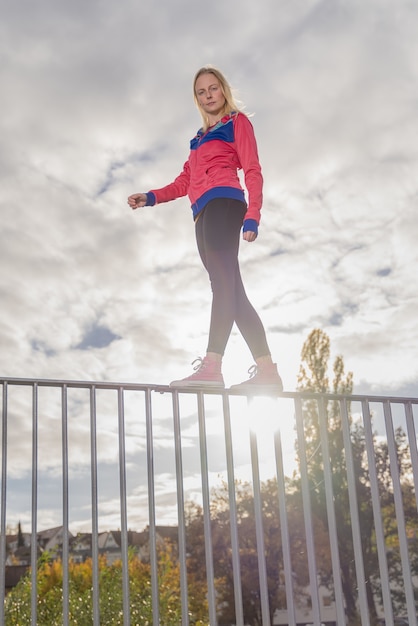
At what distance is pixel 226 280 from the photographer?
5227mm

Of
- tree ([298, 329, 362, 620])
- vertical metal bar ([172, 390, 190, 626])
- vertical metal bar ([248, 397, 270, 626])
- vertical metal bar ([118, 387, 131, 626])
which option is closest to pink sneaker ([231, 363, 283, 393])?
vertical metal bar ([248, 397, 270, 626])

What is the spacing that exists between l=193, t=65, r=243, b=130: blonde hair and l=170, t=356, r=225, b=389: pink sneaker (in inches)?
69.3

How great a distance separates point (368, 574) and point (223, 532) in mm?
6058

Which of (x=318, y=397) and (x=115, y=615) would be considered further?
(x=115, y=615)

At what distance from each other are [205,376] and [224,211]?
3.89 ft

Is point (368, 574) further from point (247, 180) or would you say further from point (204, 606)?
point (247, 180)

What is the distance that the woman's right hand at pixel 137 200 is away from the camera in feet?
18.4

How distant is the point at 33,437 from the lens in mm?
4297

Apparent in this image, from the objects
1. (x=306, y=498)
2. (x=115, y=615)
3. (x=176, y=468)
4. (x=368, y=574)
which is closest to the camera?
(x=176, y=468)

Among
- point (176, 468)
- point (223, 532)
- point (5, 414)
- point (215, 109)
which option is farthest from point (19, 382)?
point (223, 532)

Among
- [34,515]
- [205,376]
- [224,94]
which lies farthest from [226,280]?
[34,515]

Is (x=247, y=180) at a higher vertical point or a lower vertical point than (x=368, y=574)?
higher

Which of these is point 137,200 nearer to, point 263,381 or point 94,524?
point 263,381

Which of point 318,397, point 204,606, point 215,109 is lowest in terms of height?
point 204,606
